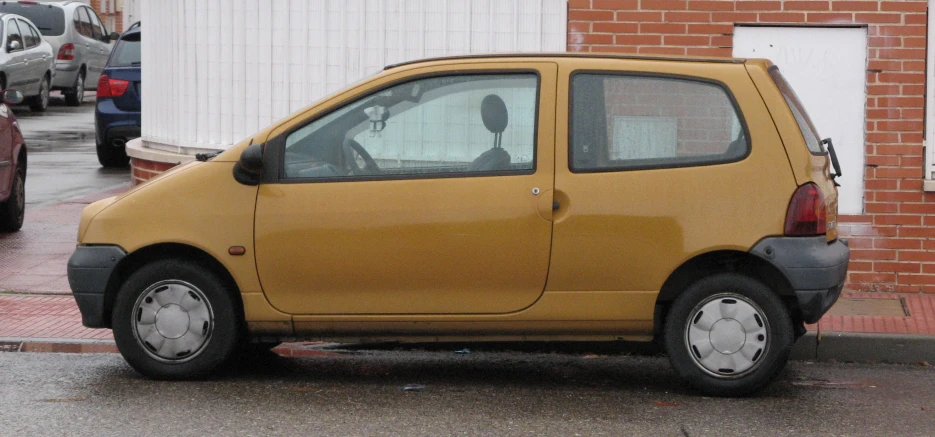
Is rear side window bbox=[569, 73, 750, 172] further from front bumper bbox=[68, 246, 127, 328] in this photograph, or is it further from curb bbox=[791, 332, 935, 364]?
front bumper bbox=[68, 246, 127, 328]

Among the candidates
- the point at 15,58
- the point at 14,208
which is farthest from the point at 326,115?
the point at 15,58

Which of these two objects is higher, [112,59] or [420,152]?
[112,59]

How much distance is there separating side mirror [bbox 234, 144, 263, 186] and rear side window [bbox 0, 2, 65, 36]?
69.4ft

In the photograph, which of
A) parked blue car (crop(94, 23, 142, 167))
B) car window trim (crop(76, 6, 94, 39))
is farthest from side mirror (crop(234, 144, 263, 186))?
car window trim (crop(76, 6, 94, 39))

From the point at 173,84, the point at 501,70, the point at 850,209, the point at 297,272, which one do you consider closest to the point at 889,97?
the point at 850,209

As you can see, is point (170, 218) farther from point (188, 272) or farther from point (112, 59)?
point (112, 59)

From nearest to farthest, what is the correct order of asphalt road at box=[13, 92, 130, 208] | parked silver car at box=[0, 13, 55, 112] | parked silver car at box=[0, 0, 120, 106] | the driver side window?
1. the driver side window
2. asphalt road at box=[13, 92, 130, 208]
3. parked silver car at box=[0, 13, 55, 112]
4. parked silver car at box=[0, 0, 120, 106]

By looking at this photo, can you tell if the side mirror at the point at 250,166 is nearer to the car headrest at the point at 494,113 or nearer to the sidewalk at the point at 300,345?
the car headrest at the point at 494,113

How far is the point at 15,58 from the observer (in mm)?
22062

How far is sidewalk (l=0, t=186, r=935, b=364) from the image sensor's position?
289 inches

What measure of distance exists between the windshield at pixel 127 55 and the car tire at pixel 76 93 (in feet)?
38.3

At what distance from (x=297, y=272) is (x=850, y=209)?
436 cm

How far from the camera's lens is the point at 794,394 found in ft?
21.4

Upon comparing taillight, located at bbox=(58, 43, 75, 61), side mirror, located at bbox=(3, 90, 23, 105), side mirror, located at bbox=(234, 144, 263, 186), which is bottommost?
side mirror, located at bbox=(234, 144, 263, 186)
